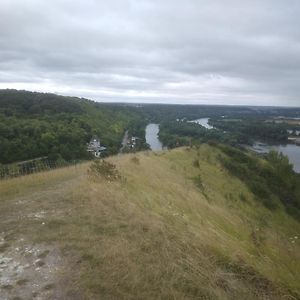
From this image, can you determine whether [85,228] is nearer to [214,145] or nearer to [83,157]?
[214,145]

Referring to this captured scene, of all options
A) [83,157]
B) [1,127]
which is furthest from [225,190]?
[1,127]

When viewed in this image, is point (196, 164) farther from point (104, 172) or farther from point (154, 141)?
point (154, 141)

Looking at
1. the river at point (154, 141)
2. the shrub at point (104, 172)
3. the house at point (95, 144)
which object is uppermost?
the shrub at point (104, 172)

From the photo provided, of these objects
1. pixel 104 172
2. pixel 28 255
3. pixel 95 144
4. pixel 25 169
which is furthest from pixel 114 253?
pixel 95 144

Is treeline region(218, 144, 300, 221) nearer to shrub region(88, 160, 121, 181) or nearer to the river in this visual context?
shrub region(88, 160, 121, 181)

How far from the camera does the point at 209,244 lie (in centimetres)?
907

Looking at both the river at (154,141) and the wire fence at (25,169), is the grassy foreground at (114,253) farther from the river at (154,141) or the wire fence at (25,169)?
the river at (154,141)

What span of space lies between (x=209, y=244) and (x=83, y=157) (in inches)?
1920

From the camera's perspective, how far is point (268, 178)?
42.9 meters

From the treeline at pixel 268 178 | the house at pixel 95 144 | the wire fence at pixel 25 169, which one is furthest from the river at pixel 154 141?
the wire fence at pixel 25 169

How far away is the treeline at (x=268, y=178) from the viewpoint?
115 ft

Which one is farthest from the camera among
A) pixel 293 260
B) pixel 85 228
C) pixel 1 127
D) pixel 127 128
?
pixel 127 128

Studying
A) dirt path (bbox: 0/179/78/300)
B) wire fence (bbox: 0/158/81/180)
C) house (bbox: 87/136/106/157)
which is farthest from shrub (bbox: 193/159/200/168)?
house (bbox: 87/136/106/157)

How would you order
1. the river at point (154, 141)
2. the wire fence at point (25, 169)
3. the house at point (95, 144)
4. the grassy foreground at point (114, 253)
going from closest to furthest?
the grassy foreground at point (114, 253) → the wire fence at point (25, 169) → the house at point (95, 144) → the river at point (154, 141)
